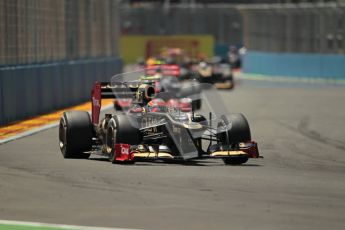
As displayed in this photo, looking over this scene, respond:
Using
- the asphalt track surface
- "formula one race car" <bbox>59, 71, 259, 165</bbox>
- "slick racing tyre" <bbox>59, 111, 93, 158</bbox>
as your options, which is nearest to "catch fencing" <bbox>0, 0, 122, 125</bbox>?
the asphalt track surface

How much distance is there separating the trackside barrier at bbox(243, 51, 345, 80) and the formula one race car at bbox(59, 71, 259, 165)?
116ft

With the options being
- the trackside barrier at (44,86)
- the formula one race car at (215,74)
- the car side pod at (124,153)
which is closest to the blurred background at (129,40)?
the trackside barrier at (44,86)

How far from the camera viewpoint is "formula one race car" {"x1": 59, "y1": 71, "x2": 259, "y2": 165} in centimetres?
1531

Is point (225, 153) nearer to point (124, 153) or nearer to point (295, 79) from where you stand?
point (124, 153)

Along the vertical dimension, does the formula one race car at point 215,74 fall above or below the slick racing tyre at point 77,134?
below

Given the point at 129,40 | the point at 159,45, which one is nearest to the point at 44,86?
the point at 159,45

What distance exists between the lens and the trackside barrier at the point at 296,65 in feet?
168

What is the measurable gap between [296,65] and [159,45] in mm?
27253

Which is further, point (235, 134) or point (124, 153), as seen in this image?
point (235, 134)

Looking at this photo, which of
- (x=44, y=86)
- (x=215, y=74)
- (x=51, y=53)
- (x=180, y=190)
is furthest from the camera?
(x=215, y=74)

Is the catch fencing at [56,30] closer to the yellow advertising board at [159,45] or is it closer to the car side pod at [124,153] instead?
the car side pod at [124,153]

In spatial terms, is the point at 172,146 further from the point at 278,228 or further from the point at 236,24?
the point at 236,24

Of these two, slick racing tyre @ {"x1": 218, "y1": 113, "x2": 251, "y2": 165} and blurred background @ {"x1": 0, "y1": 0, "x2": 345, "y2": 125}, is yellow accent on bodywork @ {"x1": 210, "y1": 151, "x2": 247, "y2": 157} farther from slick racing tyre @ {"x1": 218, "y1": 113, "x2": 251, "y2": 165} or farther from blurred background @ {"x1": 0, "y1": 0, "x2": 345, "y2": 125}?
blurred background @ {"x1": 0, "y1": 0, "x2": 345, "y2": 125}

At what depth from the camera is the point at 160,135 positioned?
51.1 ft
